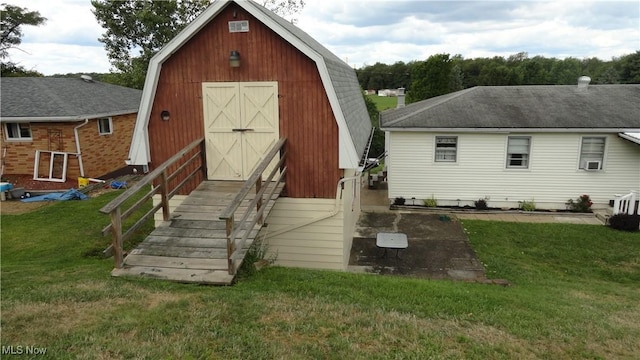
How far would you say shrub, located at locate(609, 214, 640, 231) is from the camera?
38.3 feet

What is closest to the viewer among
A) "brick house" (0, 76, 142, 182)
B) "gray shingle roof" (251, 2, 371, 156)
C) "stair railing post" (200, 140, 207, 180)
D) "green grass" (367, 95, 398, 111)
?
"gray shingle roof" (251, 2, 371, 156)

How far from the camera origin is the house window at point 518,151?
45.1 ft

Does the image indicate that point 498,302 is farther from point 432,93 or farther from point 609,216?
point 432,93

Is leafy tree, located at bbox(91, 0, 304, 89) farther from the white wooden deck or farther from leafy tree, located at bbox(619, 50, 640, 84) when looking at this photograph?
leafy tree, located at bbox(619, 50, 640, 84)

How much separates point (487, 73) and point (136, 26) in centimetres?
5186

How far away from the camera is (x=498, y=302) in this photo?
19.6 feet

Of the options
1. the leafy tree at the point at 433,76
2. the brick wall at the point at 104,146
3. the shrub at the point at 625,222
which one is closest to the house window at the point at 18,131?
the brick wall at the point at 104,146

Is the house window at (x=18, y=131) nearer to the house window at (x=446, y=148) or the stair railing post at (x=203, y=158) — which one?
the stair railing post at (x=203, y=158)

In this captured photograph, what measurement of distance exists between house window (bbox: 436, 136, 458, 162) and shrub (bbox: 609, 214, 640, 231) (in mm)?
4979

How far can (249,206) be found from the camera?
20.5 ft

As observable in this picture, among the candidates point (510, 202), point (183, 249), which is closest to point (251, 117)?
point (183, 249)

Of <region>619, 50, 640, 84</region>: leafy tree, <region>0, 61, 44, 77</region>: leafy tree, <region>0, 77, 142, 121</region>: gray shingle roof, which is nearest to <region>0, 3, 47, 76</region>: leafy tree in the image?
<region>0, 61, 44, 77</region>: leafy tree

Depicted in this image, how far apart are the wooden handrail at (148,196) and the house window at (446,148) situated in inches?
335

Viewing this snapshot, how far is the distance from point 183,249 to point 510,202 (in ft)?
38.4
